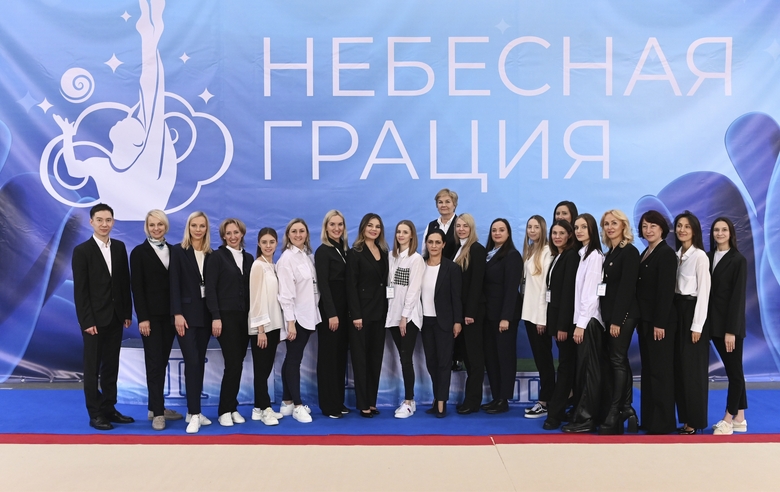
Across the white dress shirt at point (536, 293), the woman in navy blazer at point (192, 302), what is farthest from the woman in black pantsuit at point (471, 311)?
the woman in navy blazer at point (192, 302)

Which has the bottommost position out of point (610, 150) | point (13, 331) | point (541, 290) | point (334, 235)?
point (13, 331)

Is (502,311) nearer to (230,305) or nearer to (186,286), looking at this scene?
(230,305)

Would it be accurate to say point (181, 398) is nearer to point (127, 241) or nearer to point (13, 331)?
point (127, 241)

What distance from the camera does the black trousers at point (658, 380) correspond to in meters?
3.88

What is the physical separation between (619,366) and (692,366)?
49 centimetres

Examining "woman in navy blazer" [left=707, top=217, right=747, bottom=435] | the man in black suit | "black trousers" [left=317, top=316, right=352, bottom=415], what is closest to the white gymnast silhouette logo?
the man in black suit

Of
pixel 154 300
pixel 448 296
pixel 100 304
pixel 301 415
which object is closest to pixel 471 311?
pixel 448 296

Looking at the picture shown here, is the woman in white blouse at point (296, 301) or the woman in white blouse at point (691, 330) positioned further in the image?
the woman in white blouse at point (296, 301)

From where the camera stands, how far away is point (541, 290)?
4387 millimetres

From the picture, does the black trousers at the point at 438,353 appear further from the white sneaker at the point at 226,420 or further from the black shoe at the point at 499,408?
the white sneaker at the point at 226,420

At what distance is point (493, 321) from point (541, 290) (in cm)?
44

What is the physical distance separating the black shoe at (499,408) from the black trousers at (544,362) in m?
0.27

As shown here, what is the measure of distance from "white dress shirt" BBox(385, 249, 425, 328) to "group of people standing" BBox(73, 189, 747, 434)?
1cm

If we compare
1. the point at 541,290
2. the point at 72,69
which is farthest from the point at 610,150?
the point at 72,69
